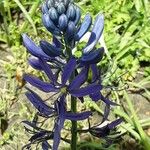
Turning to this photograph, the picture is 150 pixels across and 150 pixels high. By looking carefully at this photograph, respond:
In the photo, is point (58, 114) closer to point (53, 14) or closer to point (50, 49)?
point (50, 49)

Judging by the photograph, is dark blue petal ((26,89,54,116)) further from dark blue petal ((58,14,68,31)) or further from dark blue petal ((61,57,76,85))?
dark blue petal ((58,14,68,31))

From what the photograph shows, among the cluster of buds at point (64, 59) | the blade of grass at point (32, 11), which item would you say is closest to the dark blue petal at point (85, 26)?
the cluster of buds at point (64, 59)

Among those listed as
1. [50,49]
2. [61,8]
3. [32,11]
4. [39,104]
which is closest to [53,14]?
[61,8]

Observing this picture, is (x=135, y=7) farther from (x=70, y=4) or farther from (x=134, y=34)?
(x=70, y=4)

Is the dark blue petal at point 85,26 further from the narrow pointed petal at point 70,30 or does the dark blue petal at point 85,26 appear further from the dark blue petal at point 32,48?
the dark blue petal at point 32,48

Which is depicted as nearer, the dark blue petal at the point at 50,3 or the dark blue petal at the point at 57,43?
the dark blue petal at the point at 50,3
